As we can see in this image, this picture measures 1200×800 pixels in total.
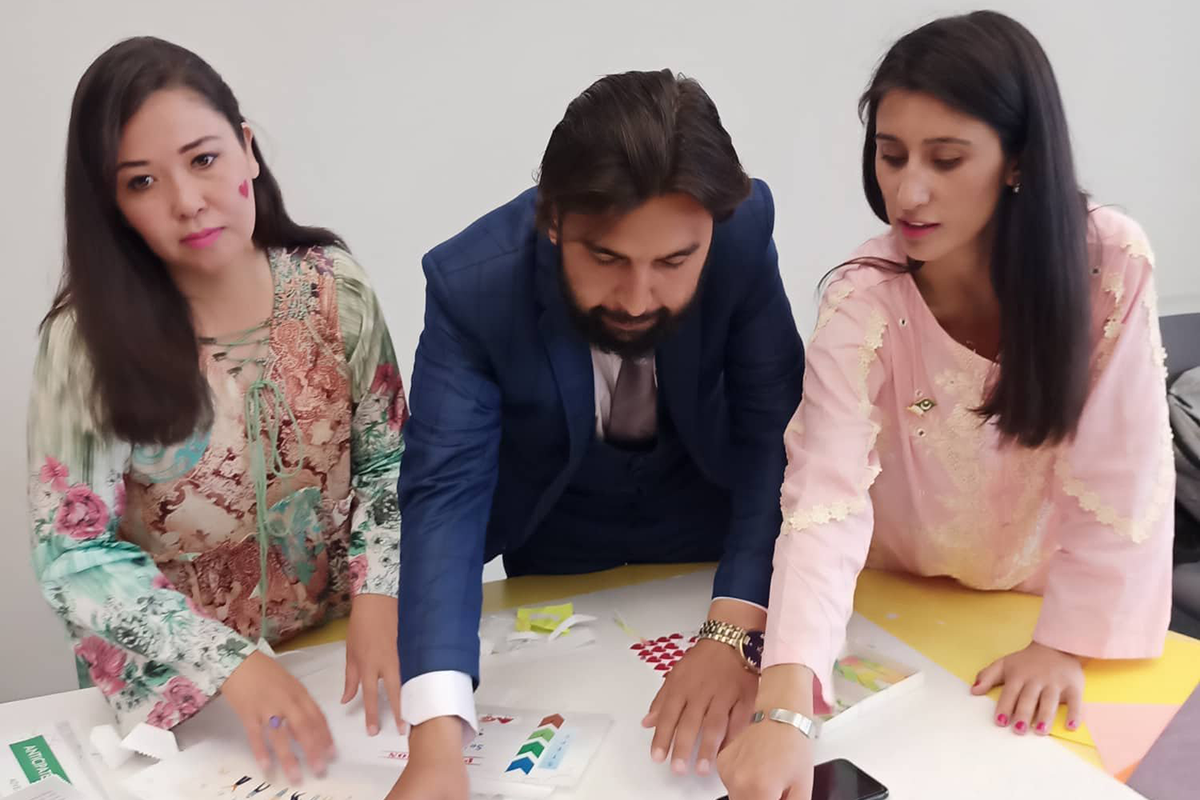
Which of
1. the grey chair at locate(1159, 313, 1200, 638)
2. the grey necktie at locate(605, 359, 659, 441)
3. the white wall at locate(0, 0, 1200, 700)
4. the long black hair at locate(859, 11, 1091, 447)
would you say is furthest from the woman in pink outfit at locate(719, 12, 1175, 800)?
the white wall at locate(0, 0, 1200, 700)

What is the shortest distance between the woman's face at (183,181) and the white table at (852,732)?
526 millimetres

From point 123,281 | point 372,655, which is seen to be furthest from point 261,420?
point 372,655

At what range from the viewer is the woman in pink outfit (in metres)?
0.95

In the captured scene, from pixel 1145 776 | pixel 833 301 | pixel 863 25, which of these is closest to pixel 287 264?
pixel 833 301

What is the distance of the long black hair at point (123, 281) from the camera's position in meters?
1.06

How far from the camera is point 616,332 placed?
1.05 metres

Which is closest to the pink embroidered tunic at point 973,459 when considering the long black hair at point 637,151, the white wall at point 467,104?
the long black hair at point 637,151

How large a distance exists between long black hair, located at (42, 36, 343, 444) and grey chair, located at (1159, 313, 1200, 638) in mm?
1637

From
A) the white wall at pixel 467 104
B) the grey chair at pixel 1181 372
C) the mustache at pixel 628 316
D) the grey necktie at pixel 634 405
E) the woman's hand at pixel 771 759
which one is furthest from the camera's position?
the white wall at pixel 467 104

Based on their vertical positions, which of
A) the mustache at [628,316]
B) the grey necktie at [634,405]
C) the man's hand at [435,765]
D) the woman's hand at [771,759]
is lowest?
the man's hand at [435,765]

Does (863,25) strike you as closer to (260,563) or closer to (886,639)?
(886,639)

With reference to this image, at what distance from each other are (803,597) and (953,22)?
0.61 metres

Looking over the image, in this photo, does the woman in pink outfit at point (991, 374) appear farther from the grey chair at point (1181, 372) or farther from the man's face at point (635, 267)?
the grey chair at point (1181, 372)

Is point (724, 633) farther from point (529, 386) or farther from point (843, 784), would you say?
point (529, 386)
